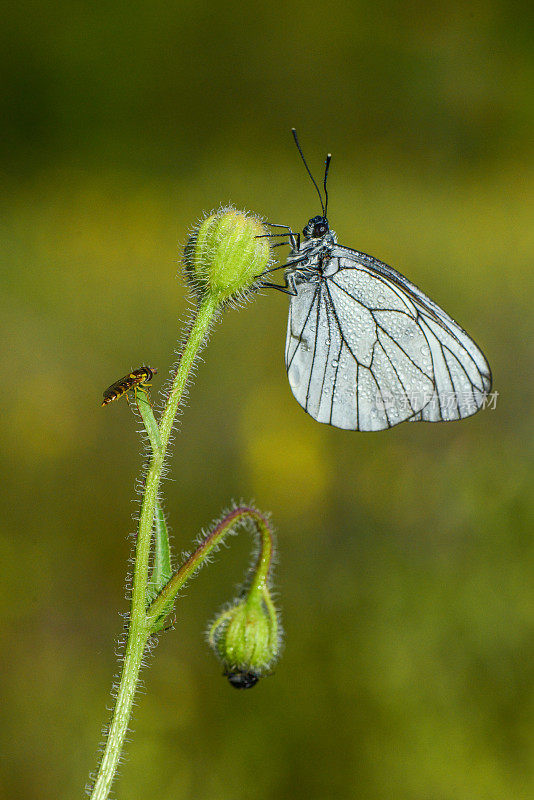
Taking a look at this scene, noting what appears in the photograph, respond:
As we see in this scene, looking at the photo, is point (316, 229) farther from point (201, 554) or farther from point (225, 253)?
point (201, 554)

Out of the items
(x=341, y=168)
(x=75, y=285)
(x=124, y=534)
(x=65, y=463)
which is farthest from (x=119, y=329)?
(x=341, y=168)

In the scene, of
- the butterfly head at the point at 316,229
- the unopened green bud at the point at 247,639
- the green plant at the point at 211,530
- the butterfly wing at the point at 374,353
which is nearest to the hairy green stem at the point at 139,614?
→ the green plant at the point at 211,530

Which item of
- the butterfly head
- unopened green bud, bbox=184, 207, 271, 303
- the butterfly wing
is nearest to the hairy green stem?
unopened green bud, bbox=184, 207, 271, 303

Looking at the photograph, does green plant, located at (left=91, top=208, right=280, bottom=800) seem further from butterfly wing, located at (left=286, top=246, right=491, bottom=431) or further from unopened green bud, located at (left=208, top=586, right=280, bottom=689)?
butterfly wing, located at (left=286, top=246, right=491, bottom=431)

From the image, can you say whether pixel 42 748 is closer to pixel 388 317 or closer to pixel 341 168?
pixel 388 317

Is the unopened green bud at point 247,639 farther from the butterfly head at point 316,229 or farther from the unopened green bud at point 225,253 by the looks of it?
the butterfly head at point 316,229
